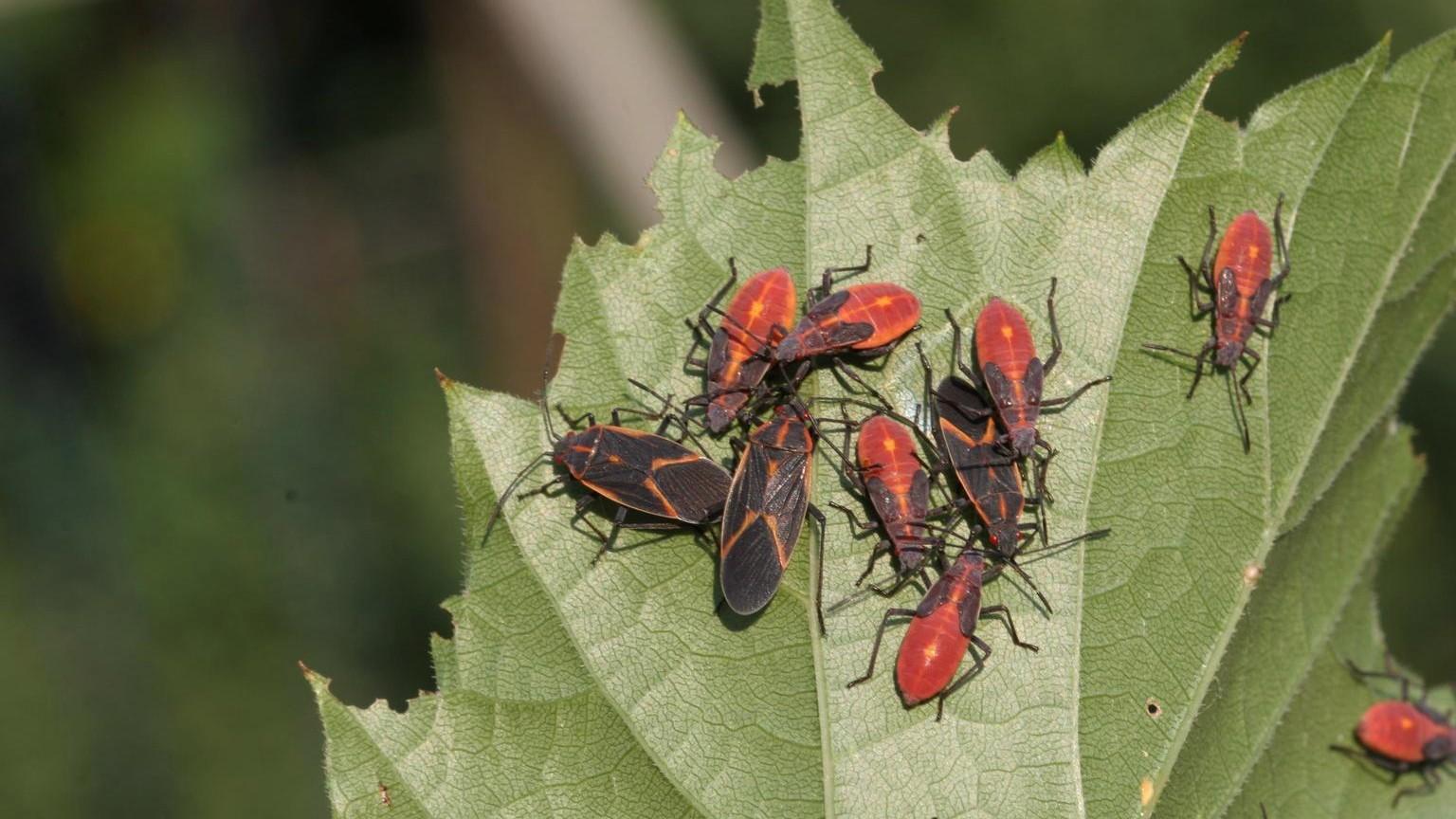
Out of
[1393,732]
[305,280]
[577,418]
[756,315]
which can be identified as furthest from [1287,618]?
[305,280]

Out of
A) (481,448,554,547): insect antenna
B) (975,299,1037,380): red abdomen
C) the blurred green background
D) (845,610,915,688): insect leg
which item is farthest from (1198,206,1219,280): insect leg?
the blurred green background

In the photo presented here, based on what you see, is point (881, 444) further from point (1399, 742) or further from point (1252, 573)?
point (1399, 742)

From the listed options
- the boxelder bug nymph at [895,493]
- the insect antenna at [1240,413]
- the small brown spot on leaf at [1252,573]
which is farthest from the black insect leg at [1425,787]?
the boxelder bug nymph at [895,493]

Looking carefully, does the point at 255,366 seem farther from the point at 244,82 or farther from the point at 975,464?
the point at 975,464

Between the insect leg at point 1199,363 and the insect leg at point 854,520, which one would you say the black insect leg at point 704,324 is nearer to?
the insect leg at point 854,520

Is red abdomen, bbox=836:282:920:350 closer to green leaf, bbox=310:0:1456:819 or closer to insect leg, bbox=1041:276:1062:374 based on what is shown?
green leaf, bbox=310:0:1456:819

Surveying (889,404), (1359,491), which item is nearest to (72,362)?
(889,404)
